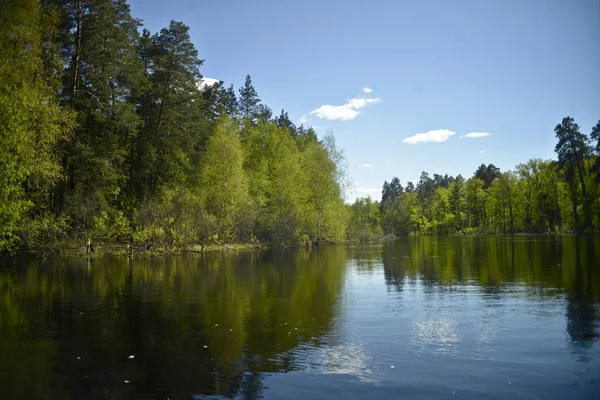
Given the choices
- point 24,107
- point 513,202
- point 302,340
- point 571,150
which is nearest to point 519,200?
point 513,202

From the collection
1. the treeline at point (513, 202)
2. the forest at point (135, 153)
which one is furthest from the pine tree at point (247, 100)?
the treeline at point (513, 202)

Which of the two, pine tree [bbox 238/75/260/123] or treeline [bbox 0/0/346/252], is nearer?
treeline [bbox 0/0/346/252]

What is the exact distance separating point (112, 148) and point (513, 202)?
296 ft

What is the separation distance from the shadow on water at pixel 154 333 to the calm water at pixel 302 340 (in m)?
0.04

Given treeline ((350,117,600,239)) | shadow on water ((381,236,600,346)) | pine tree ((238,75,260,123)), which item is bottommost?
shadow on water ((381,236,600,346))

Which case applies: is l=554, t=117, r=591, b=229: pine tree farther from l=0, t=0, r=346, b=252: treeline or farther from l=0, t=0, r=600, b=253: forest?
l=0, t=0, r=346, b=252: treeline

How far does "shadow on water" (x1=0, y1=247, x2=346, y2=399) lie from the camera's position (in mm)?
7469

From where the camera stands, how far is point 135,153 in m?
48.6

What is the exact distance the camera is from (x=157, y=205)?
3969 centimetres

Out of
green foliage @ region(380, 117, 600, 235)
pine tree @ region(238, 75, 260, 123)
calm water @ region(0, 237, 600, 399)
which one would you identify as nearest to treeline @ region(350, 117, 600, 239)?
green foliage @ region(380, 117, 600, 235)

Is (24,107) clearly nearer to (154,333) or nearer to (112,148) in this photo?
(112,148)

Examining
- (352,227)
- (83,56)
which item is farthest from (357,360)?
(352,227)

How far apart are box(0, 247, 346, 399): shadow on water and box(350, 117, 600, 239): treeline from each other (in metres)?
59.5

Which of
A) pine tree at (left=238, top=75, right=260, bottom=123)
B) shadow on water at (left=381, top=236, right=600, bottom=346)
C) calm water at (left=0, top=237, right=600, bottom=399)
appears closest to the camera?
calm water at (left=0, top=237, right=600, bottom=399)
